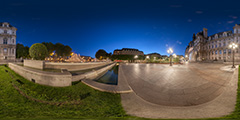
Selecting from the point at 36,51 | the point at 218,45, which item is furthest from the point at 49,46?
the point at 218,45

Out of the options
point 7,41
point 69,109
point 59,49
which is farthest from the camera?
point 59,49

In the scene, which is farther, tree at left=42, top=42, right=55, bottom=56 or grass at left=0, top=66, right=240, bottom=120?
tree at left=42, top=42, right=55, bottom=56

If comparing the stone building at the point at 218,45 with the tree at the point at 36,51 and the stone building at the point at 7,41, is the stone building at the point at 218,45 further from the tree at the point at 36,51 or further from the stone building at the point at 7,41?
the stone building at the point at 7,41

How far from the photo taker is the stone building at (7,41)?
32.8 m

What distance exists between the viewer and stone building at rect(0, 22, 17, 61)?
32.8 m

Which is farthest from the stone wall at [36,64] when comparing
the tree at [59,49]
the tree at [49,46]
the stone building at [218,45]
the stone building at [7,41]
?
the stone building at [218,45]

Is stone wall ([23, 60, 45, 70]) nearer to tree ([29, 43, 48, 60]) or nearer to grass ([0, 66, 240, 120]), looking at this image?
tree ([29, 43, 48, 60])

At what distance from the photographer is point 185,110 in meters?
3.20

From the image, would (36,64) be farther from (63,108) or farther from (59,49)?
(59,49)

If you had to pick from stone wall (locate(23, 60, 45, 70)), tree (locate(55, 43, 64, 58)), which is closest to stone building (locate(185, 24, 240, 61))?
stone wall (locate(23, 60, 45, 70))

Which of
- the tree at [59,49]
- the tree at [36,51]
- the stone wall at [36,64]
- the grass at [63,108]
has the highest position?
the tree at [59,49]

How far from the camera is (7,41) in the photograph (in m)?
33.7

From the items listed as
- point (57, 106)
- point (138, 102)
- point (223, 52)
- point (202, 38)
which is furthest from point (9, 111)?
point (202, 38)

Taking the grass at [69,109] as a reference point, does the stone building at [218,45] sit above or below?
above
